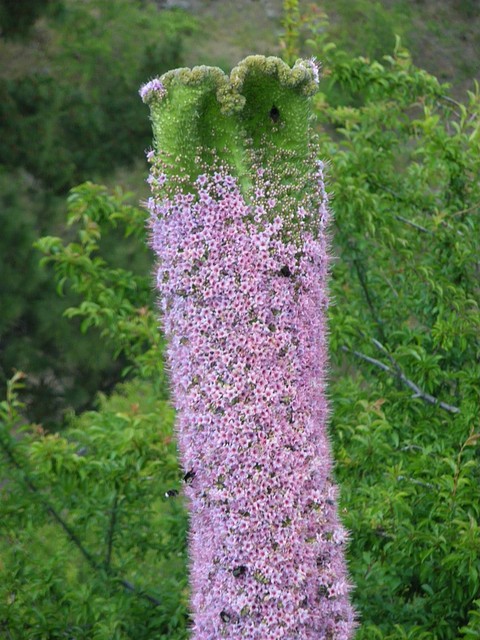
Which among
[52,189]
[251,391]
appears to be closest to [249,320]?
[251,391]

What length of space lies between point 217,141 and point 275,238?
0.30m

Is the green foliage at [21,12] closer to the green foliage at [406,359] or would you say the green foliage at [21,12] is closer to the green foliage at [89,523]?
the green foliage at [406,359]

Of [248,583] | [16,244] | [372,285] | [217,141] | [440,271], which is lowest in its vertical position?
[16,244]

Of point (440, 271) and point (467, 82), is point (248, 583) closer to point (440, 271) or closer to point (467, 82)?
point (440, 271)

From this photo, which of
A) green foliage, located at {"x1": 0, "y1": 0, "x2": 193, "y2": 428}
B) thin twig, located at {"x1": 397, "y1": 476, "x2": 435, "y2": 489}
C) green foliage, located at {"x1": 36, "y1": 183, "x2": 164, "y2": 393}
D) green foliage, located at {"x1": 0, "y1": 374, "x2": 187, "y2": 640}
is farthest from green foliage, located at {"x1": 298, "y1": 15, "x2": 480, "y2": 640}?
green foliage, located at {"x1": 0, "y1": 0, "x2": 193, "y2": 428}

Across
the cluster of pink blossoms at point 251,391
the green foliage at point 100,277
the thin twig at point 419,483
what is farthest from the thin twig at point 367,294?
the cluster of pink blossoms at point 251,391

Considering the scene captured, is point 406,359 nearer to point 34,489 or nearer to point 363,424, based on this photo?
point 363,424

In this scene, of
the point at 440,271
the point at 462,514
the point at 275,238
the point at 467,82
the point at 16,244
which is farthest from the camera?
the point at 467,82

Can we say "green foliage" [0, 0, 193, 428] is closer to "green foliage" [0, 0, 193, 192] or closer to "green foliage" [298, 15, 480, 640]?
"green foliage" [0, 0, 193, 192]

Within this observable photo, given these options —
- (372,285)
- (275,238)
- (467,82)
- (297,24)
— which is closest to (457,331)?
(372,285)

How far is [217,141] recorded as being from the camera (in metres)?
2.31

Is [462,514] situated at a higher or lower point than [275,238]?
lower

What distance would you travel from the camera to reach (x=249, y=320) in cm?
226

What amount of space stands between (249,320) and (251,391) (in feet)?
0.59
